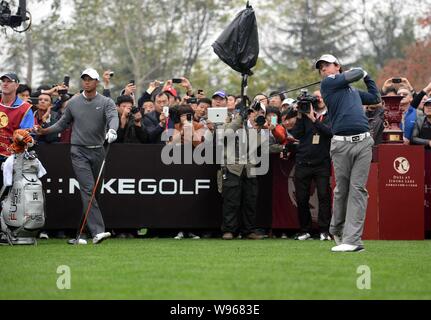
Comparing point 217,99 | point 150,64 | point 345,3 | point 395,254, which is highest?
point 345,3

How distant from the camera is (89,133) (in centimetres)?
1527

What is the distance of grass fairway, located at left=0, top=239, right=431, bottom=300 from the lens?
8852 mm

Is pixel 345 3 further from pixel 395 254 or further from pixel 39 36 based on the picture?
pixel 395 254

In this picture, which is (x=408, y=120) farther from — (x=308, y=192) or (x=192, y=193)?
(x=192, y=193)

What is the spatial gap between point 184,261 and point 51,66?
45.1 m

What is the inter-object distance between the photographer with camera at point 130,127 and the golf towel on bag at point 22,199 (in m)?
2.83

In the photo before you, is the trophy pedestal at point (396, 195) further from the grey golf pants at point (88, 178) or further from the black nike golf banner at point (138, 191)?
the grey golf pants at point (88, 178)

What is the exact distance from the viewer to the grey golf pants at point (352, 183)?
1311cm

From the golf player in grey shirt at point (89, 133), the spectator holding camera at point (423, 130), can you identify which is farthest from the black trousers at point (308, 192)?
the golf player in grey shirt at point (89, 133)

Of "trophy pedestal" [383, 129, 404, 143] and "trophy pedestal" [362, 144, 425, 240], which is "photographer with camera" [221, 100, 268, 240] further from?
"trophy pedestal" [383, 129, 404, 143]

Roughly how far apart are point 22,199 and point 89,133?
139 cm

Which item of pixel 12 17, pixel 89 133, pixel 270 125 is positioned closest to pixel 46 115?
pixel 89 133
